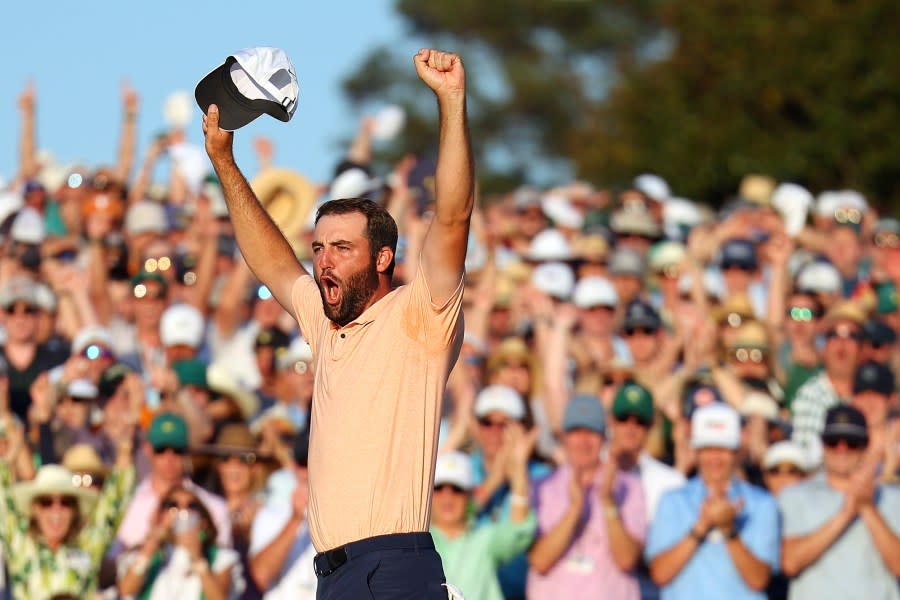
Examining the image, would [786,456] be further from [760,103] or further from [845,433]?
[760,103]

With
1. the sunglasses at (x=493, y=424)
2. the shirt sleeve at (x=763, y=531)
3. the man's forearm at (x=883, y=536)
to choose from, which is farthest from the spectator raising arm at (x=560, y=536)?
the man's forearm at (x=883, y=536)

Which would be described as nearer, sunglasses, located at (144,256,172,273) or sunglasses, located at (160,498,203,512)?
sunglasses, located at (160,498,203,512)

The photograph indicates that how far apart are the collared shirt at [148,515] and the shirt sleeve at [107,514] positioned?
0.16 ft

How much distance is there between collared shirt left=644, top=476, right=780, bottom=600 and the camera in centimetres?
1075

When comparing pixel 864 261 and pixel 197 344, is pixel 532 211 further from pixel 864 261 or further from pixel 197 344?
pixel 197 344

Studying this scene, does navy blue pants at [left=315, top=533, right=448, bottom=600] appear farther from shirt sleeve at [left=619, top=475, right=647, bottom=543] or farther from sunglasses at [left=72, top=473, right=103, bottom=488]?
sunglasses at [left=72, top=473, right=103, bottom=488]

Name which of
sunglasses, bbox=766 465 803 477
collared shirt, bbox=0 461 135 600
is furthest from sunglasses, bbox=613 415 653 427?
collared shirt, bbox=0 461 135 600

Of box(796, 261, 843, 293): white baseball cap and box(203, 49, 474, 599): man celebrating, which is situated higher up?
box(796, 261, 843, 293): white baseball cap

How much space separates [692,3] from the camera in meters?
37.7

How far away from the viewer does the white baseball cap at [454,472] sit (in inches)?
423

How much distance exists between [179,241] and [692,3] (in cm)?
2396

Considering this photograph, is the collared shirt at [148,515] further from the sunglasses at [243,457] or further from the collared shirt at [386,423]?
the collared shirt at [386,423]

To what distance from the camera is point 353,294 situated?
7465mm

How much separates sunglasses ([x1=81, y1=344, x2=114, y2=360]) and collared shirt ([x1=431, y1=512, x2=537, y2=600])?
8.62 feet
